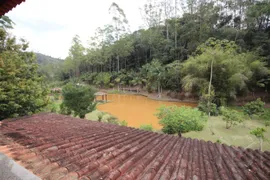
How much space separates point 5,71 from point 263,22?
31.4m

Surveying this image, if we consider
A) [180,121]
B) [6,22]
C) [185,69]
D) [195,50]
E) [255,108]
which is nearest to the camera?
[6,22]

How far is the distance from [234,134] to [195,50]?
16229 mm

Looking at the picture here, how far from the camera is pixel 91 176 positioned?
1.69 meters

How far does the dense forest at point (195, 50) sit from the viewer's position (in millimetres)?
15341

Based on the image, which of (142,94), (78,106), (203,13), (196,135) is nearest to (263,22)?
(203,13)

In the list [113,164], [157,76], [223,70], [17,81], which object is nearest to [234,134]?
[223,70]

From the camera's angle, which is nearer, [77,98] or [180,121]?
[180,121]

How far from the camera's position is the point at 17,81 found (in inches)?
302

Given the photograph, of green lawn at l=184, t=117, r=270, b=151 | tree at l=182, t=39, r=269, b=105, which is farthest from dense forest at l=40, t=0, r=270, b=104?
green lawn at l=184, t=117, r=270, b=151

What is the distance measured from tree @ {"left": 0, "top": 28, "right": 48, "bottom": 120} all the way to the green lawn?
9259mm

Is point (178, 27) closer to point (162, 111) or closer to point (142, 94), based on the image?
point (142, 94)

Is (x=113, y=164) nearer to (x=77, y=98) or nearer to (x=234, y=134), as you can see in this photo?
(x=234, y=134)

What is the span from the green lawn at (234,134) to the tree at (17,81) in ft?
30.4

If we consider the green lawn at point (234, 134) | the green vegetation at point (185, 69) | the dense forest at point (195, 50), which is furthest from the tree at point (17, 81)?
the dense forest at point (195, 50)
